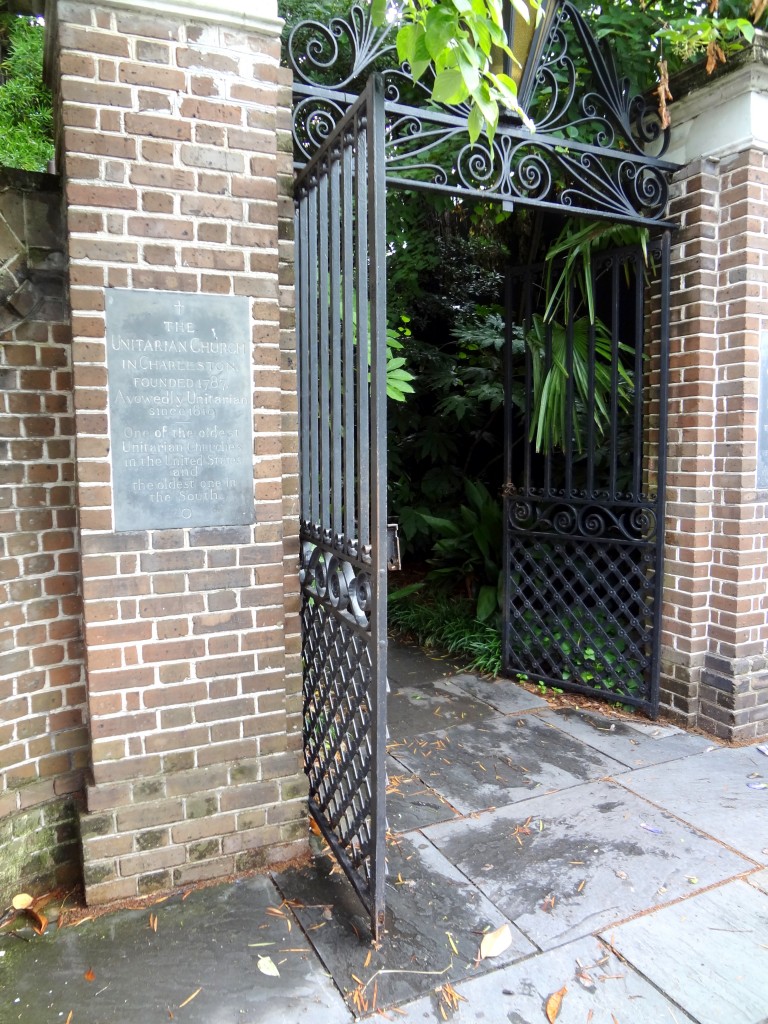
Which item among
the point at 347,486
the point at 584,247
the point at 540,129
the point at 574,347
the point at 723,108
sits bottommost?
the point at 347,486

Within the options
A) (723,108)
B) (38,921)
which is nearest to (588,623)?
(723,108)

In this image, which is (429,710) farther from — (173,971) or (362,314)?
(362,314)

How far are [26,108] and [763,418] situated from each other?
4.27 metres

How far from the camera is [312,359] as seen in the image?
273cm

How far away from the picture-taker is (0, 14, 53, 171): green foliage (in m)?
3.68

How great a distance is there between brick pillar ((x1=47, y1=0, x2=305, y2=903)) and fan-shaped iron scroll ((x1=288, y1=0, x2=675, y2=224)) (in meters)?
0.48

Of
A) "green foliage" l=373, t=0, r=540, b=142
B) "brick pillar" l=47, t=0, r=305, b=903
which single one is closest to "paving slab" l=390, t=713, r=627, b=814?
"brick pillar" l=47, t=0, r=305, b=903

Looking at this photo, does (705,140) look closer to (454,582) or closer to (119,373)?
(119,373)

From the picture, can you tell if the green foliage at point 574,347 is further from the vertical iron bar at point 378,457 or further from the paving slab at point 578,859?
the vertical iron bar at point 378,457

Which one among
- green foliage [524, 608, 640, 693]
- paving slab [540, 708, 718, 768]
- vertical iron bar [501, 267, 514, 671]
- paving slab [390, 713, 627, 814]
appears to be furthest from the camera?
vertical iron bar [501, 267, 514, 671]

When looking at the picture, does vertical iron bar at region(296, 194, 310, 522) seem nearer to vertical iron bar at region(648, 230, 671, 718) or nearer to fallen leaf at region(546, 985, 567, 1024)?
fallen leaf at region(546, 985, 567, 1024)

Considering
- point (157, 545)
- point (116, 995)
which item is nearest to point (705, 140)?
point (157, 545)

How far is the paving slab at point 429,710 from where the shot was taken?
405cm

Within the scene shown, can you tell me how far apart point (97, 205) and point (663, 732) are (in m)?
3.64
